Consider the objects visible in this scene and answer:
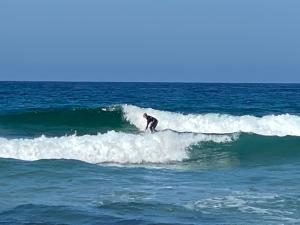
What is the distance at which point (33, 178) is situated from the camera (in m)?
13.0

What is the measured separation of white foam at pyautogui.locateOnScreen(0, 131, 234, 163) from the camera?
17.3m

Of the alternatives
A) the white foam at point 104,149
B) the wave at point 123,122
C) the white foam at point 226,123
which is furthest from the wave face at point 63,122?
the white foam at point 104,149

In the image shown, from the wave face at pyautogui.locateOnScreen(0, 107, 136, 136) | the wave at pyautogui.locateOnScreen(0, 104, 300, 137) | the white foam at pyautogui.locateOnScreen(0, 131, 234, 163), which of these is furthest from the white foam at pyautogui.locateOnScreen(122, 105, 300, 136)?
the white foam at pyautogui.locateOnScreen(0, 131, 234, 163)

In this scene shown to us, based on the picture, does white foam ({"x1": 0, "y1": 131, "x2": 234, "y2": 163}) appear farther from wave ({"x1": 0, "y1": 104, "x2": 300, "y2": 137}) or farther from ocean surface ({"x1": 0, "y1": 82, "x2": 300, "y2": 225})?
wave ({"x1": 0, "y1": 104, "x2": 300, "y2": 137})

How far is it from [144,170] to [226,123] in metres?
11.2

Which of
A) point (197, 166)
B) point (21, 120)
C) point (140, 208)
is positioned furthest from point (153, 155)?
point (21, 120)

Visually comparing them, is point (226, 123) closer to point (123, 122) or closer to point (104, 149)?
point (123, 122)

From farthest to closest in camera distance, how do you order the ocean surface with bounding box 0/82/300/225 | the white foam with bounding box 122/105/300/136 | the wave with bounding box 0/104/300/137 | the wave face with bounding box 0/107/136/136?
the white foam with bounding box 122/105/300/136 < the wave with bounding box 0/104/300/137 < the wave face with bounding box 0/107/136/136 < the ocean surface with bounding box 0/82/300/225

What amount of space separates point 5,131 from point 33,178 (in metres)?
11.0

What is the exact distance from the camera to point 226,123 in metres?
25.7

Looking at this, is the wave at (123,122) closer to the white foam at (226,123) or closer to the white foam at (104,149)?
the white foam at (226,123)

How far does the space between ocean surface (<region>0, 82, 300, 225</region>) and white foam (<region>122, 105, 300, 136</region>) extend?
38 millimetres

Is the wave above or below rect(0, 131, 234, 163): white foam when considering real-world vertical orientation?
above

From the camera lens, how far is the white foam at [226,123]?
2472 centimetres
